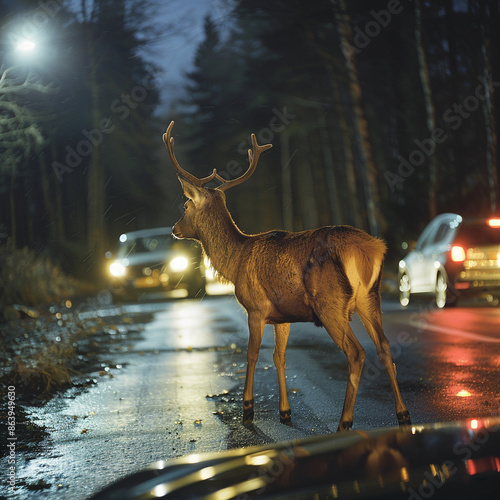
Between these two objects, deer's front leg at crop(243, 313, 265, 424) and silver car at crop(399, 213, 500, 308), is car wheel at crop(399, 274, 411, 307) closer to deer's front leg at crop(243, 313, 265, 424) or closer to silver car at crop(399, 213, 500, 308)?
silver car at crop(399, 213, 500, 308)

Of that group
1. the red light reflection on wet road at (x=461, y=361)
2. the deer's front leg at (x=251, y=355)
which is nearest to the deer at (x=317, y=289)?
the deer's front leg at (x=251, y=355)

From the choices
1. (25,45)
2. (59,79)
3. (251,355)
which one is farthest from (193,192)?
(59,79)

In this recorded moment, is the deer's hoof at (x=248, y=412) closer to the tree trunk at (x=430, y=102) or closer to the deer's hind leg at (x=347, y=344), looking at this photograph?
the deer's hind leg at (x=347, y=344)

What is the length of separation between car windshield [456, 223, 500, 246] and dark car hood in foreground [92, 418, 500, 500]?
50.2 ft

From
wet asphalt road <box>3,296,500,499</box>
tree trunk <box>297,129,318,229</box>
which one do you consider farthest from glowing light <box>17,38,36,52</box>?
tree trunk <box>297,129,318,229</box>

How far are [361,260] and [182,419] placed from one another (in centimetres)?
202

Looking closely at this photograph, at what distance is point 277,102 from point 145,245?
1131 centimetres

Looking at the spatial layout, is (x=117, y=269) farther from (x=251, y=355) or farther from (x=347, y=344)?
(x=347, y=344)

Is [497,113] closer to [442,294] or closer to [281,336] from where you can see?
[442,294]

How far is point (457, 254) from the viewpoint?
17828 mm

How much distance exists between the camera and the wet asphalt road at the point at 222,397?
6184 mm

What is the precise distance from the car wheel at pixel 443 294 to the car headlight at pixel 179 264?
973 cm

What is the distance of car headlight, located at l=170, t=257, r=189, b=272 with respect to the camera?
2625 centimetres

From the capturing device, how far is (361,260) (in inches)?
274
